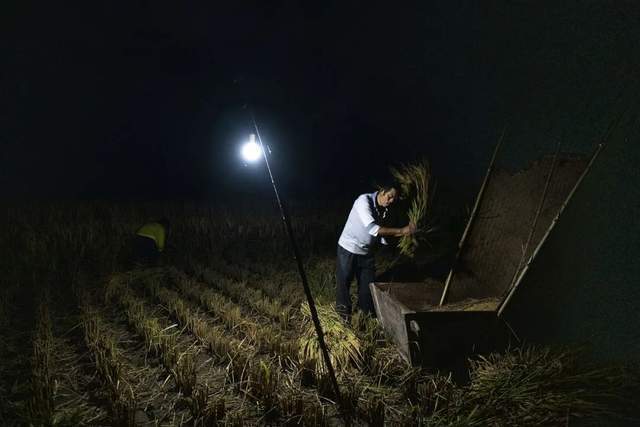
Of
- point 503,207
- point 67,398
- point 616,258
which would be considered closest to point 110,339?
point 67,398

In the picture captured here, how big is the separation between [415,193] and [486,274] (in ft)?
3.83

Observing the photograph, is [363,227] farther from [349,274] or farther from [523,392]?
[523,392]

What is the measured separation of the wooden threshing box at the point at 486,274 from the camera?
2.71 m

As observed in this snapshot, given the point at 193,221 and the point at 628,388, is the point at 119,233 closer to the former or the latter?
the point at 193,221

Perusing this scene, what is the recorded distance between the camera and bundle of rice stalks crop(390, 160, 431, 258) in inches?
151

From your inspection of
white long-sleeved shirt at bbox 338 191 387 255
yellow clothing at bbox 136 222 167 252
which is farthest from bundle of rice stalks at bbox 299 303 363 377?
yellow clothing at bbox 136 222 167 252

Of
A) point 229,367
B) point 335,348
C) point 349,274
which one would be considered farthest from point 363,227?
point 229,367

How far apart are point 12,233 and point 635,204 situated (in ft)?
32.9

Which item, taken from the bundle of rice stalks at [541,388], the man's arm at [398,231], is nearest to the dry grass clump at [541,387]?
the bundle of rice stalks at [541,388]

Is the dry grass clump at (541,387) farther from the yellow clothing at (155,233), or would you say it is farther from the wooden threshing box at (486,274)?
the yellow clothing at (155,233)

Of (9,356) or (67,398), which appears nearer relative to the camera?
(67,398)

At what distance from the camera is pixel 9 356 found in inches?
124

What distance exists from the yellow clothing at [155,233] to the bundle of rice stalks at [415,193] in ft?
12.9

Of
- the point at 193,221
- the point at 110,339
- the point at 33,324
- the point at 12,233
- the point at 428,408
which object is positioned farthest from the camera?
the point at 193,221
